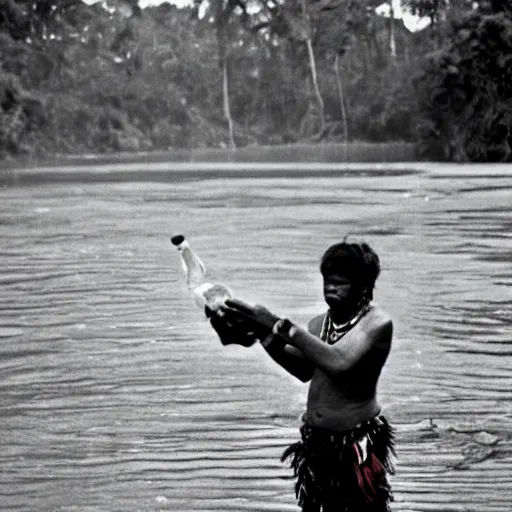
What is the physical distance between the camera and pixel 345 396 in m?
4.13

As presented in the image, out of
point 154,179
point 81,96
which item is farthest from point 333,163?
point 81,96

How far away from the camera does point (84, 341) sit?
10.6 metres

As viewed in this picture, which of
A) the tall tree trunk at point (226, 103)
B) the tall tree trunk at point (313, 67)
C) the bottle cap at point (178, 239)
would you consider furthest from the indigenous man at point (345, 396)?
the tall tree trunk at point (226, 103)

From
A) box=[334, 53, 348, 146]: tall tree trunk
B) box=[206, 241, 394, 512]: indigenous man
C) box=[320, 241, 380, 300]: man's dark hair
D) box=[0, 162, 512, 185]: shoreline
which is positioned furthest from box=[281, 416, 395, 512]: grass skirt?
box=[334, 53, 348, 146]: tall tree trunk

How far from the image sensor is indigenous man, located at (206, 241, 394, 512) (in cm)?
406

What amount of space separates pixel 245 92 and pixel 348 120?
1431 cm

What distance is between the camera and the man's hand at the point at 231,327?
3.91 metres

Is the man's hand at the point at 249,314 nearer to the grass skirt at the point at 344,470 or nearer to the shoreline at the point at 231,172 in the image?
the grass skirt at the point at 344,470

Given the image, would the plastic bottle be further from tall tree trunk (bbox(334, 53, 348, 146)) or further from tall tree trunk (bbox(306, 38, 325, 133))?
tall tree trunk (bbox(306, 38, 325, 133))

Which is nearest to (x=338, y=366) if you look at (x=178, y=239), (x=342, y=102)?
(x=178, y=239)

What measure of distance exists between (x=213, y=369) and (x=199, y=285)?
17.7 feet

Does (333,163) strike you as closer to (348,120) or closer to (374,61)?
(348,120)

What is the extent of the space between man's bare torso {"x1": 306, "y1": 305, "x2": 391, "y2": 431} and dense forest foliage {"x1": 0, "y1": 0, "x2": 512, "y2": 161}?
61423 mm

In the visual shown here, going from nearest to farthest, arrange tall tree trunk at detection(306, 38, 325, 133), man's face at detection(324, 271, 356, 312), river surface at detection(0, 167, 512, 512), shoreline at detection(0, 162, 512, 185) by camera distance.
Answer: man's face at detection(324, 271, 356, 312), river surface at detection(0, 167, 512, 512), shoreline at detection(0, 162, 512, 185), tall tree trunk at detection(306, 38, 325, 133)
